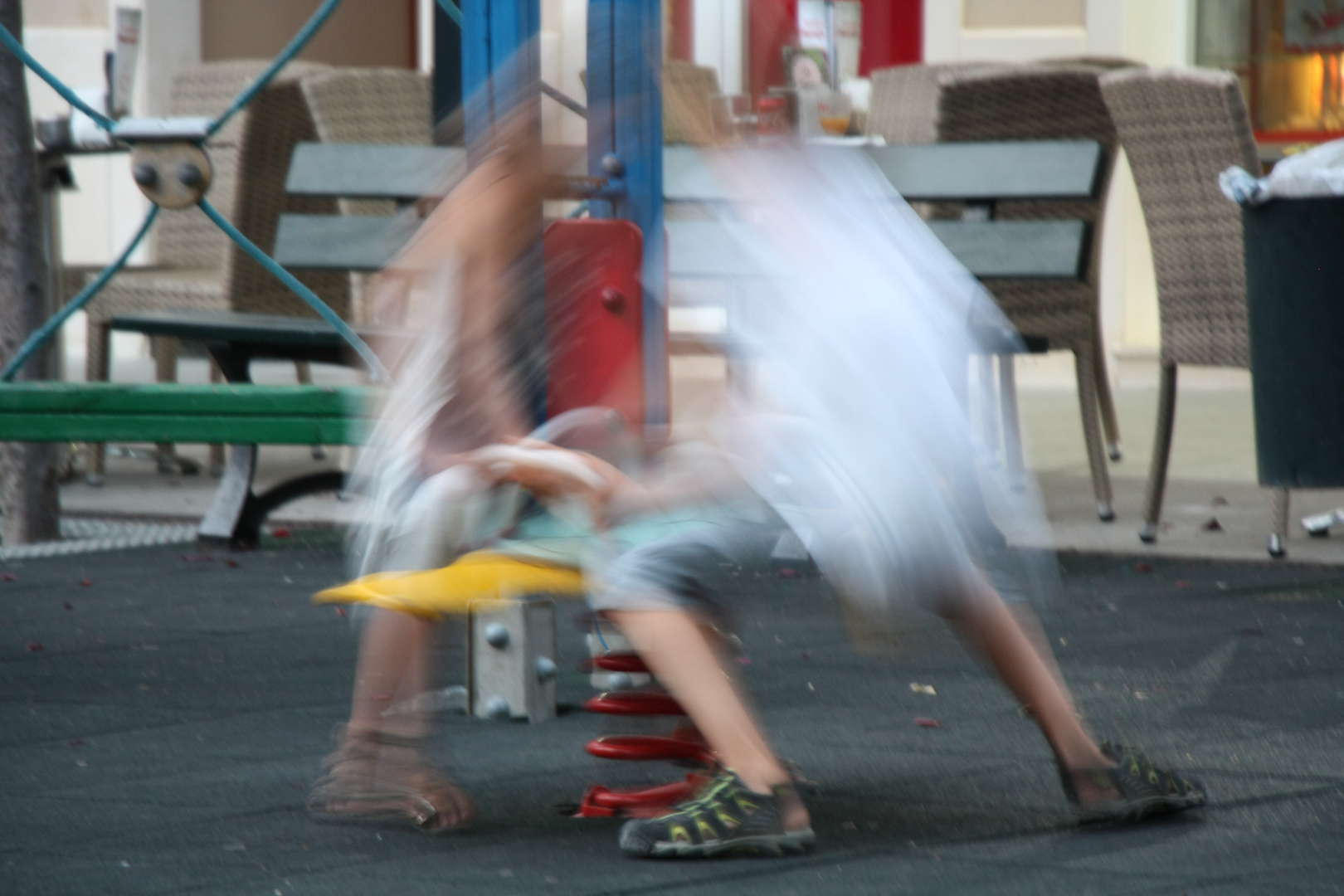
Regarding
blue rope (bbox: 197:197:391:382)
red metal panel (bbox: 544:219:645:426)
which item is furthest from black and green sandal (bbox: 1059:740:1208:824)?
blue rope (bbox: 197:197:391:382)

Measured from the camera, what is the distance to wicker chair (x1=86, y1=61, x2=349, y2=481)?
6.89 meters

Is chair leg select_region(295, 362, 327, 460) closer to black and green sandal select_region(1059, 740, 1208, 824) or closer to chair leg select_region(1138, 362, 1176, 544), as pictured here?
chair leg select_region(1138, 362, 1176, 544)

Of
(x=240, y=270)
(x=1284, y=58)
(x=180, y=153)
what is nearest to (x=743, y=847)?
(x=180, y=153)

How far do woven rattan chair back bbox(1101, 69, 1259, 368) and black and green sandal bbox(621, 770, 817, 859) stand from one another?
3143mm

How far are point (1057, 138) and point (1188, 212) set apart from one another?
0.93 metres

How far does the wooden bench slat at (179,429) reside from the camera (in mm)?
4516

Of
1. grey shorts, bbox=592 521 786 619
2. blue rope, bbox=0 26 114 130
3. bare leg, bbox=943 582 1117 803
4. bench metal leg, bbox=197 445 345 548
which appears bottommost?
bench metal leg, bbox=197 445 345 548

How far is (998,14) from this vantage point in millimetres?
11055

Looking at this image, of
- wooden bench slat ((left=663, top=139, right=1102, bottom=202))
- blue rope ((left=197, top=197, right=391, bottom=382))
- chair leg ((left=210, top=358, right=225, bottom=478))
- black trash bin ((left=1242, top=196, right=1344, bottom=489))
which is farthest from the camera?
chair leg ((left=210, top=358, right=225, bottom=478))

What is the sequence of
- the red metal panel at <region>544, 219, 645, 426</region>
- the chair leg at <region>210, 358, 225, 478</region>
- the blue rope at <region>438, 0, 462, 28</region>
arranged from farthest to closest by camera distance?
the chair leg at <region>210, 358, 225, 478</region> < the blue rope at <region>438, 0, 462, 28</region> < the red metal panel at <region>544, 219, 645, 426</region>

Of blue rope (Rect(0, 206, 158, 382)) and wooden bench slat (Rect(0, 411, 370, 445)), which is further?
blue rope (Rect(0, 206, 158, 382))

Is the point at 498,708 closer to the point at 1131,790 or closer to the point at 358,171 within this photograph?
Answer: the point at 1131,790

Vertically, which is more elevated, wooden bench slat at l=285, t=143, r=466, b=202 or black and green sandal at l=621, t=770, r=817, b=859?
wooden bench slat at l=285, t=143, r=466, b=202

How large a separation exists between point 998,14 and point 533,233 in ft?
28.0
